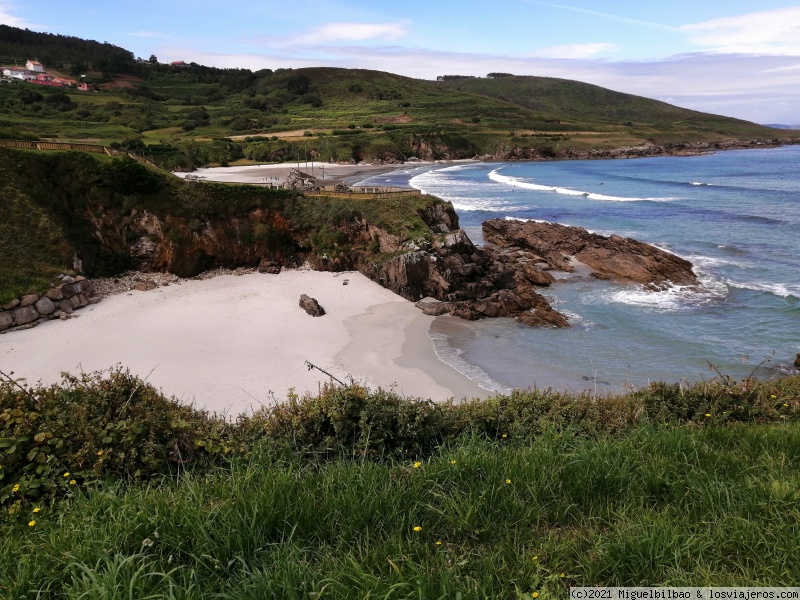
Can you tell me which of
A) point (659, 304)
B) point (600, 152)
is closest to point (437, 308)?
point (659, 304)

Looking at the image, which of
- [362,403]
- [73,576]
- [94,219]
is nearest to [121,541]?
[73,576]

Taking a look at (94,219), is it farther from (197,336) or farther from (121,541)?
(121,541)

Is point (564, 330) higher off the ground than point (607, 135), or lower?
lower

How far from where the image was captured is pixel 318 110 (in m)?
145

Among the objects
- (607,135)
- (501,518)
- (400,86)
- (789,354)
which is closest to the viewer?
(501,518)

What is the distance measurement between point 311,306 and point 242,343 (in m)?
4.81

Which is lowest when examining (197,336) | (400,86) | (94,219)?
(197,336)

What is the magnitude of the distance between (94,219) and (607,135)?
466 feet

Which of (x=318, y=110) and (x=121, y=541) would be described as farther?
(x=318, y=110)

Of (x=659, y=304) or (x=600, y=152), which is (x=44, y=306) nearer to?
(x=659, y=304)

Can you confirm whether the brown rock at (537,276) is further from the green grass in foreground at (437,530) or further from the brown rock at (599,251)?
the green grass in foreground at (437,530)

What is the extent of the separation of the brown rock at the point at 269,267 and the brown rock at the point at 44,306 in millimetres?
11780

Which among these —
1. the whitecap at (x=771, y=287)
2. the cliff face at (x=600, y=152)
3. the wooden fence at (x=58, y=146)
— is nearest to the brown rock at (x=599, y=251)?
the whitecap at (x=771, y=287)

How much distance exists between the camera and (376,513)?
15.5ft
